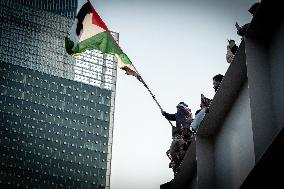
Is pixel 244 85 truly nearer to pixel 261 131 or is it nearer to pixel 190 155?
pixel 261 131

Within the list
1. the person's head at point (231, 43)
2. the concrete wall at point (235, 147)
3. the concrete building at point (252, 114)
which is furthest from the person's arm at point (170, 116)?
the concrete wall at point (235, 147)

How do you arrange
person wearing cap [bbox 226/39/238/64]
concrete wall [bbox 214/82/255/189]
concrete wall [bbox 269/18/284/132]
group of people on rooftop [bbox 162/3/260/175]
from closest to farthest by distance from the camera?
concrete wall [bbox 269/18/284/132] < concrete wall [bbox 214/82/255/189] < person wearing cap [bbox 226/39/238/64] < group of people on rooftop [bbox 162/3/260/175]

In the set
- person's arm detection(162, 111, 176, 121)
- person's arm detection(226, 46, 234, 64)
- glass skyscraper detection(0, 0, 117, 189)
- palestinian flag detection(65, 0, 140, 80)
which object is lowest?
person's arm detection(226, 46, 234, 64)

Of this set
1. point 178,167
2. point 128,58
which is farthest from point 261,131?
point 128,58

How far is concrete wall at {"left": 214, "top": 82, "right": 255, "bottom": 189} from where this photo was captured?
6.64 meters

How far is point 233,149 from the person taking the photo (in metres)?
7.29

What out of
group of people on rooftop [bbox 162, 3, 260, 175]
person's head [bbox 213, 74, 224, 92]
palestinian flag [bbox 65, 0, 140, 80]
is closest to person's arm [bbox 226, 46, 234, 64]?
group of people on rooftop [bbox 162, 3, 260, 175]

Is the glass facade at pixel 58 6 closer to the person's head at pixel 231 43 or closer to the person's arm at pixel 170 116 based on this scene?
the person's arm at pixel 170 116

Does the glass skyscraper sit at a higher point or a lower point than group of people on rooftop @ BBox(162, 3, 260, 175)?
higher

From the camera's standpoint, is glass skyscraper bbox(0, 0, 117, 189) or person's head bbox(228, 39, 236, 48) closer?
person's head bbox(228, 39, 236, 48)

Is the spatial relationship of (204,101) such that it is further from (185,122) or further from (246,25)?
(246,25)

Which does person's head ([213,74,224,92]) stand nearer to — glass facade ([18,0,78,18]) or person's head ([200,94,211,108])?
person's head ([200,94,211,108])

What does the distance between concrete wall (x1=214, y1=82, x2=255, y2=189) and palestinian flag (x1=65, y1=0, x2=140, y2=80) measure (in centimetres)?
757

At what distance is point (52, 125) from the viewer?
4820 inches
